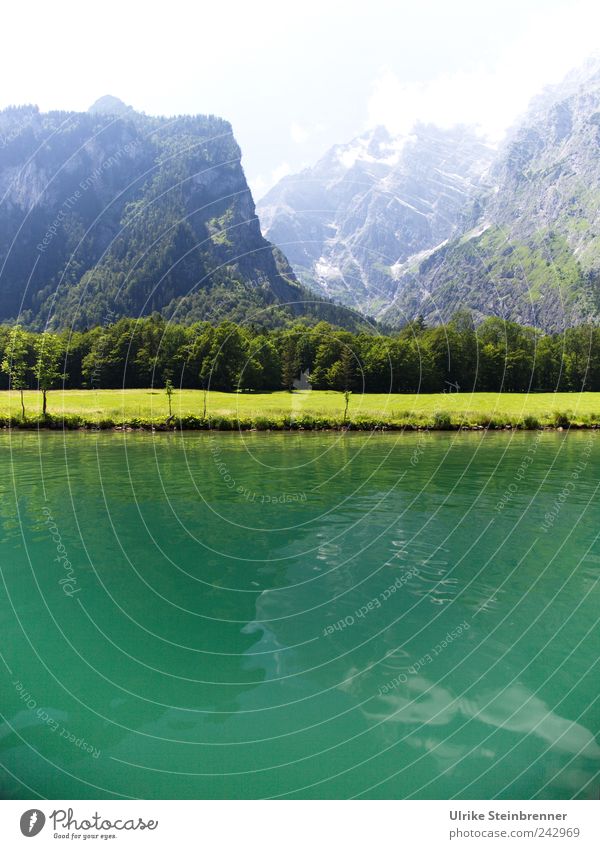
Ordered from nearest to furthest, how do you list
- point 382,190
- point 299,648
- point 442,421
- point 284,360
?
1. point 299,648
2. point 382,190
3. point 442,421
4. point 284,360

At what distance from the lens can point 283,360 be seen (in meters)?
116

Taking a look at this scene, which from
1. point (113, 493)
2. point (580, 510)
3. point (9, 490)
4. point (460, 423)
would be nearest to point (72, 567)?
point (113, 493)

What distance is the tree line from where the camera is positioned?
105 meters

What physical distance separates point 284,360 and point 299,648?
4091 inches

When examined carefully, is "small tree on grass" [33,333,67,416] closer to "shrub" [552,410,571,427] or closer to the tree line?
the tree line

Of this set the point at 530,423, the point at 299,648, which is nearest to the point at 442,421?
the point at 530,423

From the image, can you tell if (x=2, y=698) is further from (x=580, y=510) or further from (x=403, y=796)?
(x=580, y=510)

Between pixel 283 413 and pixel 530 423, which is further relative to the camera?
pixel 283 413

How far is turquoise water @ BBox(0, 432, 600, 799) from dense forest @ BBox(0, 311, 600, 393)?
2804 inches

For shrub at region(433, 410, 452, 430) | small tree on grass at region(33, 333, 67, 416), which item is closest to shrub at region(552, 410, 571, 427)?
shrub at region(433, 410, 452, 430)

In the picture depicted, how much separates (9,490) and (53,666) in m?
23.8

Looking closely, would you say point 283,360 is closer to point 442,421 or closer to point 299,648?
point 442,421

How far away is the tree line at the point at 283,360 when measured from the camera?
105 metres

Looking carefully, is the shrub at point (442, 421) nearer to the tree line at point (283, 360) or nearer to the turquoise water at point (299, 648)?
the tree line at point (283, 360)
